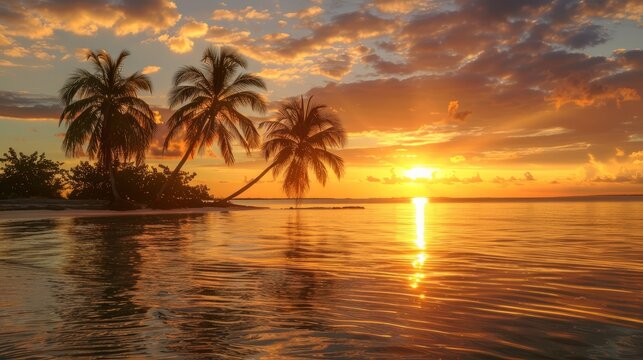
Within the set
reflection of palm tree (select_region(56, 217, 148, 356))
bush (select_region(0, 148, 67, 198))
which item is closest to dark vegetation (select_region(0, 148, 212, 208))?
bush (select_region(0, 148, 67, 198))

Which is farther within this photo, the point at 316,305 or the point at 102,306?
the point at 316,305

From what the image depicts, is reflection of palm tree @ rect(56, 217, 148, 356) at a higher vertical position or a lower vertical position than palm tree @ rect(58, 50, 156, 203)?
lower

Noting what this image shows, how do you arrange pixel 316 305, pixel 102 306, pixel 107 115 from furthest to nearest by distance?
pixel 107 115 → pixel 316 305 → pixel 102 306

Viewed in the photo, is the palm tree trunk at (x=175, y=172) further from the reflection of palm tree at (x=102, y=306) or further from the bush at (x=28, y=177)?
the reflection of palm tree at (x=102, y=306)

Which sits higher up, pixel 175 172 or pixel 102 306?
pixel 175 172

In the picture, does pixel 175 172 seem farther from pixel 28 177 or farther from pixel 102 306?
pixel 102 306

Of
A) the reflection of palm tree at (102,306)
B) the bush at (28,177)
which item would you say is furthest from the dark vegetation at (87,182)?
the reflection of palm tree at (102,306)

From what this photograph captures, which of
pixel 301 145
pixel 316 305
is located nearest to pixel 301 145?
pixel 301 145

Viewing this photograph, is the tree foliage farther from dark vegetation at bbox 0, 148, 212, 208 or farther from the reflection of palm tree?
the reflection of palm tree

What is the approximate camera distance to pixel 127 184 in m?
33.1

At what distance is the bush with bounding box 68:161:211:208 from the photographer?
32.5m

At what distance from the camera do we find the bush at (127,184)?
32.5 metres

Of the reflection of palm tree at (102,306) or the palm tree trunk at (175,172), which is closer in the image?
the reflection of palm tree at (102,306)

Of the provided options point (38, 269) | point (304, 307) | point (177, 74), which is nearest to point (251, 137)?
point (177, 74)
